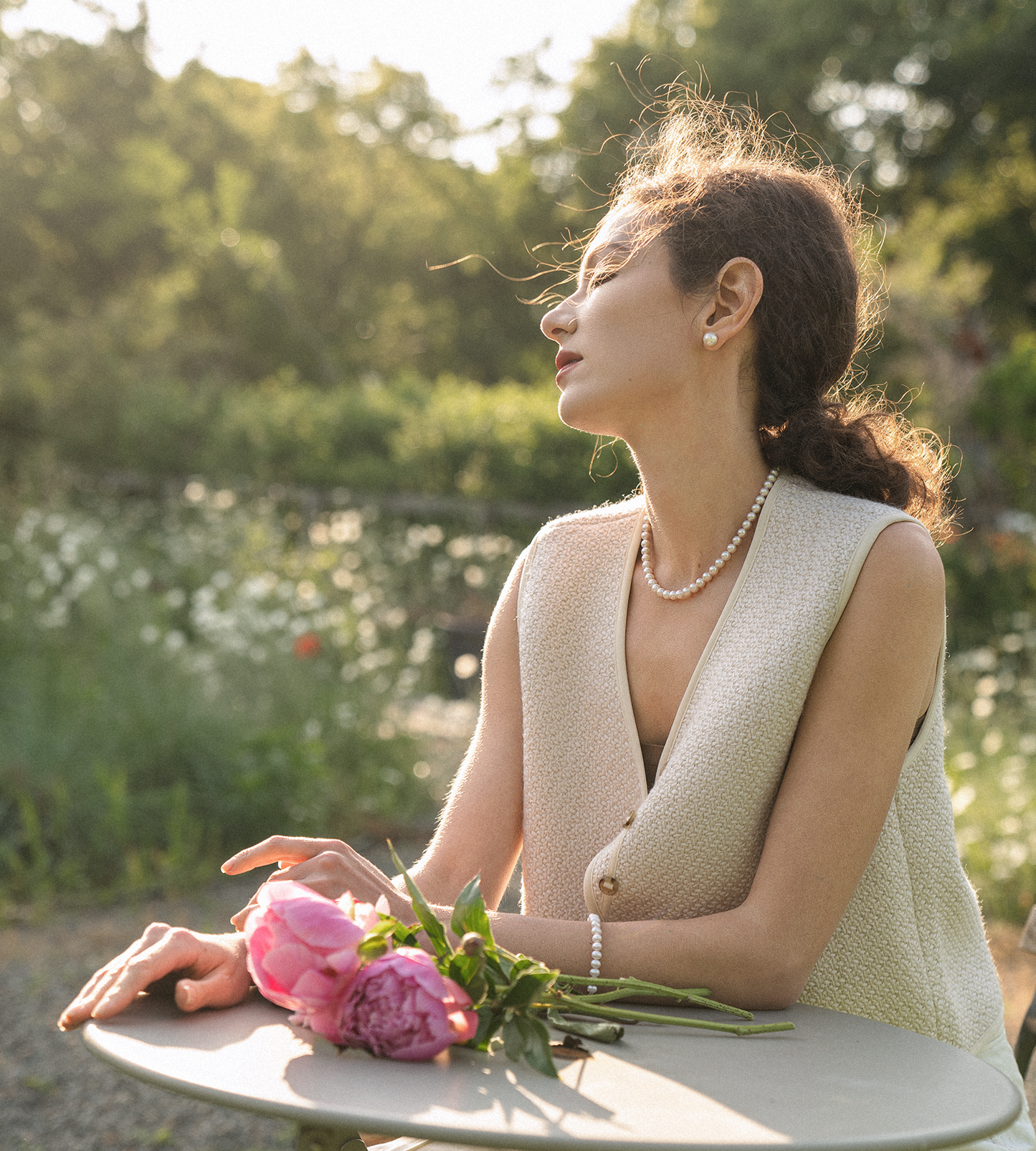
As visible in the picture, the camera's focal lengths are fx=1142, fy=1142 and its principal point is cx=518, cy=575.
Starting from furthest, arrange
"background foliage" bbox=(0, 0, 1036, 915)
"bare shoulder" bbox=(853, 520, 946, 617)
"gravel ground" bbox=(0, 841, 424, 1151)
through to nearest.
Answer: "background foliage" bbox=(0, 0, 1036, 915)
"gravel ground" bbox=(0, 841, 424, 1151)
"bare shoulder" bbox=(853, 520, 946, 617)

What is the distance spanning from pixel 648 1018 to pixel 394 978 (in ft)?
1.11

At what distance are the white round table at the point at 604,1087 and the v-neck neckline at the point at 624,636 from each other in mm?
474

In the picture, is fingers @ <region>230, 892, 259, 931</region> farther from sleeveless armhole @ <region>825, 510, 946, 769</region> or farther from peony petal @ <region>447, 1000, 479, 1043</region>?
sleeveless armhole @ <region>825, 510, 946, 769</region>

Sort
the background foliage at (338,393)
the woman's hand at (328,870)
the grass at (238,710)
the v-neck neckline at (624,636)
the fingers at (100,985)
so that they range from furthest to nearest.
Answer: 1. the background foliage at (338,393)
2. the grass at (238,710)
3. the v-neck neckline at (624,636)
4. the woman's hand at (328,870)
5. the fingers at (100,985)

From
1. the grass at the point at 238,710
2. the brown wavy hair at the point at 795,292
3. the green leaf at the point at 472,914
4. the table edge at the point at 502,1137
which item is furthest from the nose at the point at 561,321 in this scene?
the grass at the point at 238,710

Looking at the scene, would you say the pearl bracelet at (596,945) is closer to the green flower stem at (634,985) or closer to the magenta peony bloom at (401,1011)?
the green flower stem at (634,985)

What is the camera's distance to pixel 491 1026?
3.56 feet

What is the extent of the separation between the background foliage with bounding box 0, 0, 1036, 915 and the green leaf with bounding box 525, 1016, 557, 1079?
160 cm

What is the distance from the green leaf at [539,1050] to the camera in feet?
3.39

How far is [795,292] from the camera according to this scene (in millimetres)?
1720

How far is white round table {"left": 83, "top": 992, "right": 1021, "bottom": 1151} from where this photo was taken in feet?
3.02

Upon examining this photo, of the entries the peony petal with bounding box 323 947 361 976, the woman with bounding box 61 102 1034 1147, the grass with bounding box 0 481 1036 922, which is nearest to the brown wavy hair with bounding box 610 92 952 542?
the woman with bounding box 61 102 1034 1147

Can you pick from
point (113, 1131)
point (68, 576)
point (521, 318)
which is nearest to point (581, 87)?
point (521, 318)

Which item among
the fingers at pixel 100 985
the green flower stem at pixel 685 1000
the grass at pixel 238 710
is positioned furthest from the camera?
the grass at pixel 238 710
